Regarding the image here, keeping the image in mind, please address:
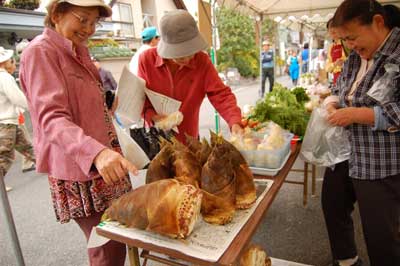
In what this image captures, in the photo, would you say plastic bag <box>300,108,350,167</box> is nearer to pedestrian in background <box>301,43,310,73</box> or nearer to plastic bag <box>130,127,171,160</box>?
plastic bag <box>130,127,171,160</box>

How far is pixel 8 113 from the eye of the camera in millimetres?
3445

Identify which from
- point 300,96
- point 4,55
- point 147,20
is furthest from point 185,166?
point 147,20

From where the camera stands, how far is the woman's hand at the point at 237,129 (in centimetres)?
154

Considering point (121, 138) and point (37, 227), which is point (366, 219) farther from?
point (37, 227)

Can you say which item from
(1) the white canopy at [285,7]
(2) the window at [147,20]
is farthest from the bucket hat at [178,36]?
(2) the window at [147,20]

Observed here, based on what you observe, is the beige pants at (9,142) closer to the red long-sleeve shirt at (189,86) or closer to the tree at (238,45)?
the red long-sleeve shirt at (189,86)

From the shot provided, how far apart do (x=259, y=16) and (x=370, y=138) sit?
4417 millimetres

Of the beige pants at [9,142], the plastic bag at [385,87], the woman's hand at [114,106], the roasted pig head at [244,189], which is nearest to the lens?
the roasted pig head at [244,189]

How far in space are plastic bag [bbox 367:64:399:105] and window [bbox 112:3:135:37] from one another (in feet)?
27.2

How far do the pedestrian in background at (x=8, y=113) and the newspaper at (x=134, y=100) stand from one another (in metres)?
2.49

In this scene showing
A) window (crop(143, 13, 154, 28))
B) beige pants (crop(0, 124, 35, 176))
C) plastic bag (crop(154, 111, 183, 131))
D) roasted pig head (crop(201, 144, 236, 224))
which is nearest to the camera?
roasted pig head (crop(201, 144, 236, 224))

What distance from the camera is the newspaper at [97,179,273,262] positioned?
827 mm

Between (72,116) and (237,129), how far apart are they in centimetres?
82

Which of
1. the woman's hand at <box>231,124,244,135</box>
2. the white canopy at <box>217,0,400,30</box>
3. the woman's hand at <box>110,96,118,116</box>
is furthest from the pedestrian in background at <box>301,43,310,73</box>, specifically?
the woman's hand at <box>110,96,118,116</box>
